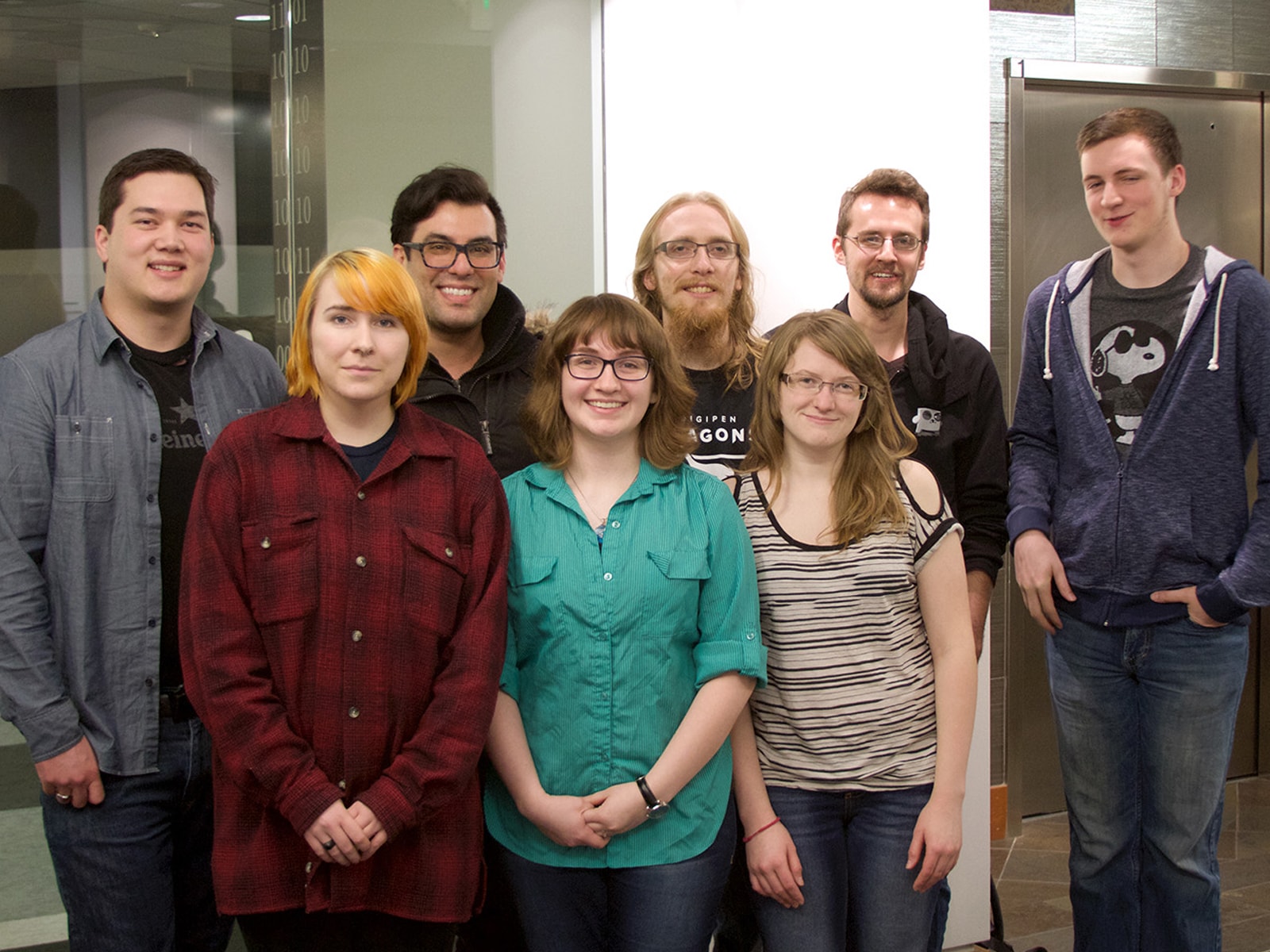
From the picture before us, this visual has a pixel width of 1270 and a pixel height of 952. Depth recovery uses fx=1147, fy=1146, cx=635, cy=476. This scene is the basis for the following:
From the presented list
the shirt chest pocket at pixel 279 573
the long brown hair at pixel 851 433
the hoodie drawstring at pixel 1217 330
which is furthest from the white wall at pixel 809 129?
the shirt chest pocket at pixel 279 573

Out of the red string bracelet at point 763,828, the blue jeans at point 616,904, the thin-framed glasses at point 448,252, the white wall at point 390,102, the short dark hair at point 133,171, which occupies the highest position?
the white wall at point 390,102

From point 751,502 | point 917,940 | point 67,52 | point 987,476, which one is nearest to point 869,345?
point 751,502

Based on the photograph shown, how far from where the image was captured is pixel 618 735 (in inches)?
67.6

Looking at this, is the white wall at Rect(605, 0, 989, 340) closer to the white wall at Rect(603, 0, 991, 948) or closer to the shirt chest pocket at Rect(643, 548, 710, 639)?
the white wall at Rect(603, 0, 991, 948)

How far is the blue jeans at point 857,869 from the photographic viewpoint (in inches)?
71.7

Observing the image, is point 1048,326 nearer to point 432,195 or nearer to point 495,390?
point 495,390

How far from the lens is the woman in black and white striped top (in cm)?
182

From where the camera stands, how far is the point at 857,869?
1846mm

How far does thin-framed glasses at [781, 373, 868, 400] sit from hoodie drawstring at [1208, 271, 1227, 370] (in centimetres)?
74

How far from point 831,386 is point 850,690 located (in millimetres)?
487

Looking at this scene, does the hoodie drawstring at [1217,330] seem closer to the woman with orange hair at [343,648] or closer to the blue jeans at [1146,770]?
the blue jeans at [1146,770]

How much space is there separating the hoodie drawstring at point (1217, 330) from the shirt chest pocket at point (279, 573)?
5.39 ft

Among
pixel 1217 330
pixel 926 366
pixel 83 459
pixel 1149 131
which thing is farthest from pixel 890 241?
pixel 83 459

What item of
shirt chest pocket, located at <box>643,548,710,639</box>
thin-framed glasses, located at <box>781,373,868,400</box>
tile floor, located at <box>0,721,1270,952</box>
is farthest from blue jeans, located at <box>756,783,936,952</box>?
tile floor, located at <box>0,721,1270,952</box>
